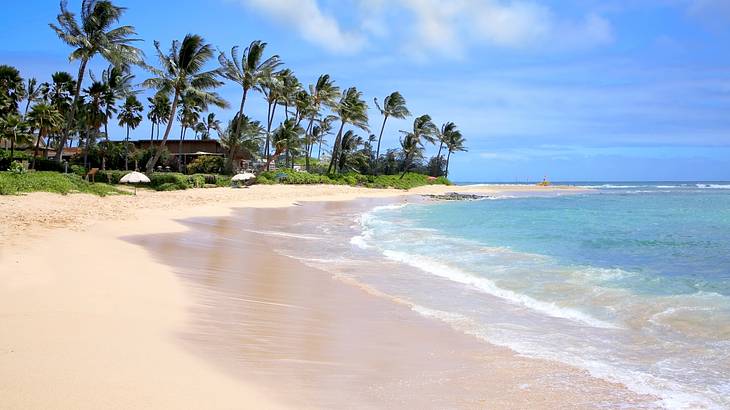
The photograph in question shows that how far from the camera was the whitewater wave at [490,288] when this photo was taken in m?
6.96

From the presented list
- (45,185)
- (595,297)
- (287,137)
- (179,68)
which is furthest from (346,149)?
(595,297)

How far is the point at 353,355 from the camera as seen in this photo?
192 inches

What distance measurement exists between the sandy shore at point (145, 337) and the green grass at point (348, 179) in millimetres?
31570

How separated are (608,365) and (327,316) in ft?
10.3

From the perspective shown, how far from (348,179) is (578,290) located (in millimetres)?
44857

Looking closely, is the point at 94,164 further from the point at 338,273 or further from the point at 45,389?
the point at 45,389

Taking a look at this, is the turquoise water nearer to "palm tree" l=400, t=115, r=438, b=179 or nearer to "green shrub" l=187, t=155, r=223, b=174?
"green shrub" l=187, t=155, r=223, b=174

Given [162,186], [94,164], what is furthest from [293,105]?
[162,186]

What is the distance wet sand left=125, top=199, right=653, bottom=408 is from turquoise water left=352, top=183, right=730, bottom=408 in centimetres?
48

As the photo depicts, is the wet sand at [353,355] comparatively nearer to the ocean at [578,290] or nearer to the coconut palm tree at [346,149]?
the ocean at [578,290]

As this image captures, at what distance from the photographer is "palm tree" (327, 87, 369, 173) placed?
54.1 m

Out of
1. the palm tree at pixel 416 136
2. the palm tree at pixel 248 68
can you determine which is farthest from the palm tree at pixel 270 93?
the palm tree at pixel 416 136

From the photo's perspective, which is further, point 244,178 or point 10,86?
point 10,86

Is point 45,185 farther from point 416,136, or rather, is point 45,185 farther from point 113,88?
point 416,136
